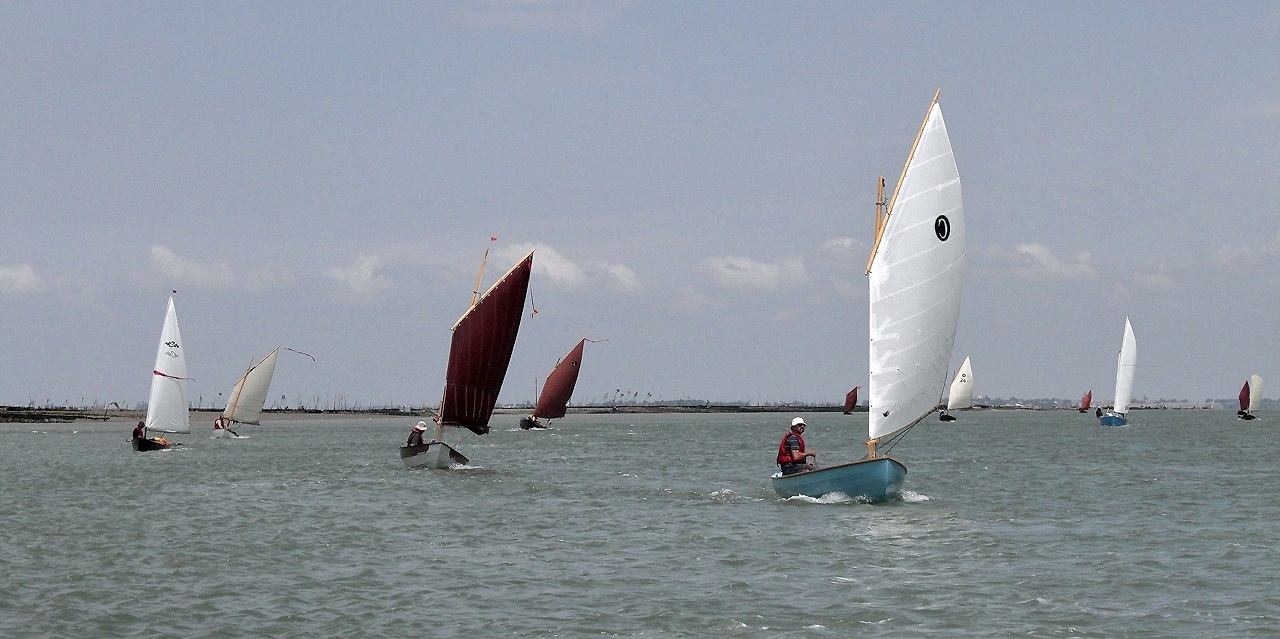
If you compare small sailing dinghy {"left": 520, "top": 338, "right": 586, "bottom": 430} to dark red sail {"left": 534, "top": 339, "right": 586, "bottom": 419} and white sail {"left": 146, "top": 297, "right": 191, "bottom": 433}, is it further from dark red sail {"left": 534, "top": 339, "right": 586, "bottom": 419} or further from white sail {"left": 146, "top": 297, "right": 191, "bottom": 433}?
white sail {"left": 146, "top": 297, "right": 191, "bottom": 433}

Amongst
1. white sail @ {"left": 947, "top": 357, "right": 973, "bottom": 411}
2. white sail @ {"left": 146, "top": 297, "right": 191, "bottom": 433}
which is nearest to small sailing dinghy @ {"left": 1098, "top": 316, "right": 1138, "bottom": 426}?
white sail @ {"left": 947, "top": 357, "right": 973, "bottom": 411}

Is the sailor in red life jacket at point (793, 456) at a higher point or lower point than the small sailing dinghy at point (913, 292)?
lower

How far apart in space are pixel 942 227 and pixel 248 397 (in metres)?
91.2

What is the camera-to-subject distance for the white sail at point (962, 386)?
185 metres

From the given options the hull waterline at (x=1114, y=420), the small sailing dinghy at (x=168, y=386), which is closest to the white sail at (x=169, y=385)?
the small sailing dinghy at (x=168, y=386)

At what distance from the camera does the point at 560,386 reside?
130000 millimetres

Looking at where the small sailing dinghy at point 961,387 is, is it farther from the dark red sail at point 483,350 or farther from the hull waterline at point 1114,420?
the dark red sail at point 483,350

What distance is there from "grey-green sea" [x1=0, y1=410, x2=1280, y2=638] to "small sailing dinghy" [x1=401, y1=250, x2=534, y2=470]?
116 inches

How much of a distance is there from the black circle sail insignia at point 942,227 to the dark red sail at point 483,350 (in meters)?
18.6

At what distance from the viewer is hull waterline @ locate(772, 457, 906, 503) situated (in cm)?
3497

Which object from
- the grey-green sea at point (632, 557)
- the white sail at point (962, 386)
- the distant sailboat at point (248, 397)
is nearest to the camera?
the grey-green sea at point (632, 557)

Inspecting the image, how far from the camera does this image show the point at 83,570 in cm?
2514

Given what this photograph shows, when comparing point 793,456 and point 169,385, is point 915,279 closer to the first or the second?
point 793,456

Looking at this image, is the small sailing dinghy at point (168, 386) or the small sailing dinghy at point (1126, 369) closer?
the small sailing dinghy at point (168, 386)
